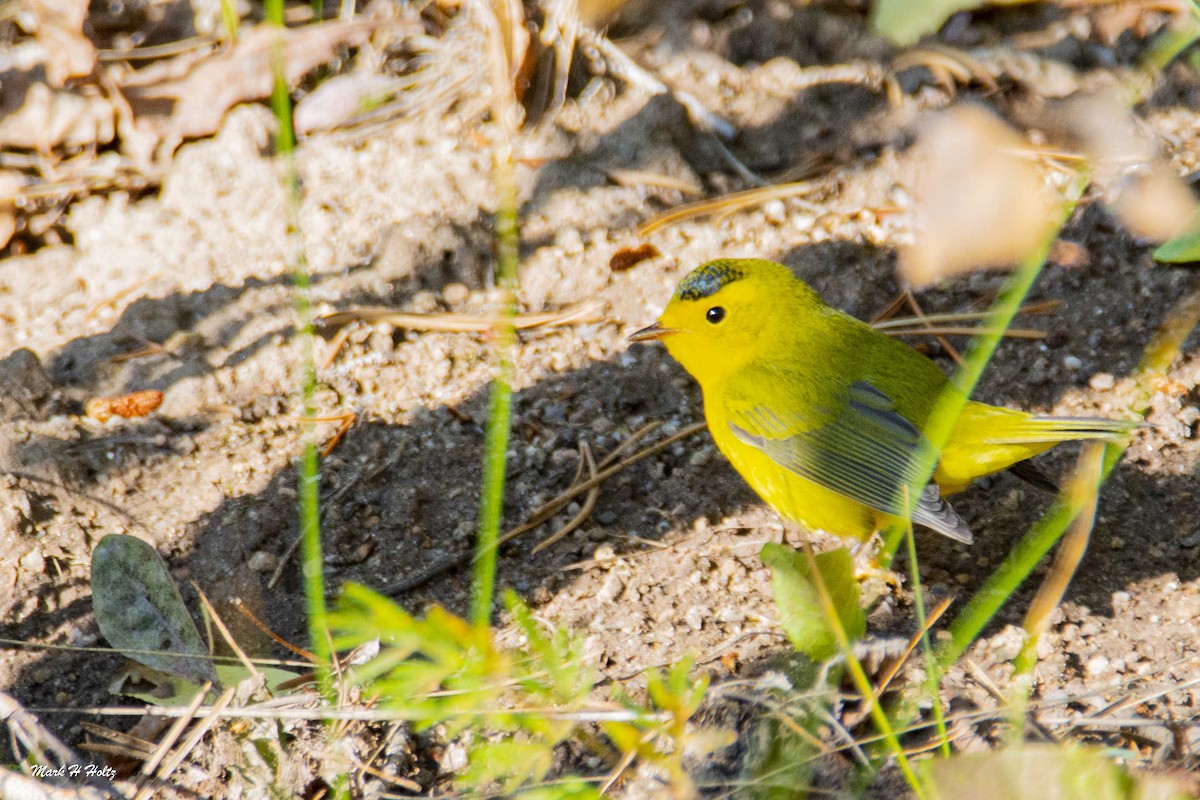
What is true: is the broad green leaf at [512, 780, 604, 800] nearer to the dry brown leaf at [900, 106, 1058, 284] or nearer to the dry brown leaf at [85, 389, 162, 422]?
the dry brown leaf at [85, 389, 162, 422]

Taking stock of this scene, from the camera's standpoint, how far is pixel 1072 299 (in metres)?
3.75

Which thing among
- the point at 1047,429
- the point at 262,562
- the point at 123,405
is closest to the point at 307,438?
the point at 262,562

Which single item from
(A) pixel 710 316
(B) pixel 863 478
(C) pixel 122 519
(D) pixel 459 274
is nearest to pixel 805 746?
(B) pixel 863 478

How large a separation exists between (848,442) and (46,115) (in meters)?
3.22

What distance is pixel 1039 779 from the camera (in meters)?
1.80

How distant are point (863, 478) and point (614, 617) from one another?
0.83m

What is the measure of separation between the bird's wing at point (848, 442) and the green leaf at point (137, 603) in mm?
1586

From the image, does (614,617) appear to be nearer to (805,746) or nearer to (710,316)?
(805,746)

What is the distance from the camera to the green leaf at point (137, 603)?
2.56 meters

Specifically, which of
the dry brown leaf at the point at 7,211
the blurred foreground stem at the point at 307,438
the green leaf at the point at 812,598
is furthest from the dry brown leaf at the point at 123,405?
the green leaf at the point at 812,598

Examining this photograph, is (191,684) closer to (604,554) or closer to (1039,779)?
(604,554)

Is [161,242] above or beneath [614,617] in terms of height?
above

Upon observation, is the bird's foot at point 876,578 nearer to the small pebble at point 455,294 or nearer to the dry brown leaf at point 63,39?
the small pebble at point 455,294
